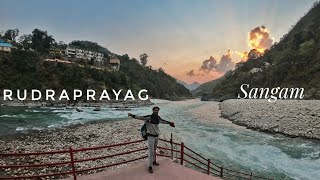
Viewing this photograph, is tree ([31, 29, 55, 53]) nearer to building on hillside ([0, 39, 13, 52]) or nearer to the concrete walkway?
building on hillside ([0, 39, 13, 52])

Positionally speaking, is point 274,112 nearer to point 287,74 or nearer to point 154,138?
point 154,138

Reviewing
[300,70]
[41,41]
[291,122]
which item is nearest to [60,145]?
[291,122]

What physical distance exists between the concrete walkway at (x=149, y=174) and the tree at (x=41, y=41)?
139908 millimetres

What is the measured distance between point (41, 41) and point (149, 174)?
495ft

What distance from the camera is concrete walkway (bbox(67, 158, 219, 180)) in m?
11.1

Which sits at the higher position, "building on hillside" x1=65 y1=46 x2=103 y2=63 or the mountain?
"building on hillside" x1=65 y1=46 x2=103 y2=63

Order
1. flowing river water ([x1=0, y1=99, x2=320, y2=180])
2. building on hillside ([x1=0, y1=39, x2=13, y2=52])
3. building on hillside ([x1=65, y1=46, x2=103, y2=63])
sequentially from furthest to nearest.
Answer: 1. building on hillside ([x1=65, y1=46, x2=103, y2=63])
2. building on hillside ([x1=0, y1=39, x2=13, y2=52])
3. flowing river water ([x1=0, y1=99, x2=320, y2=180])

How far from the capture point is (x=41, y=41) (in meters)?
148

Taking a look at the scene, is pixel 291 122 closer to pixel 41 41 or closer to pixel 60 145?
pixel 60 145

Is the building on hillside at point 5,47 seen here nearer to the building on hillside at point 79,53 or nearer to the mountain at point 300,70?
the building on hillside at point 79,53

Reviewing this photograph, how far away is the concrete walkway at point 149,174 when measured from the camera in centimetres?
1105

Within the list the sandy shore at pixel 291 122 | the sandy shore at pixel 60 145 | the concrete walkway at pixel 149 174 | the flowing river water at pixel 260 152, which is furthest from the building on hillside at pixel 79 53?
the concrete walkway at pixel 149 174

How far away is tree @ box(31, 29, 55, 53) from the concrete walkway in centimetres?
13991

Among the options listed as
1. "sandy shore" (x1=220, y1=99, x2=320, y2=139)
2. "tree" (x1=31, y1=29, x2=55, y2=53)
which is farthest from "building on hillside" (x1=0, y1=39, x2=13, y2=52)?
"sandy shore" (x1=220, y1=99, x2=320, y2=139)
